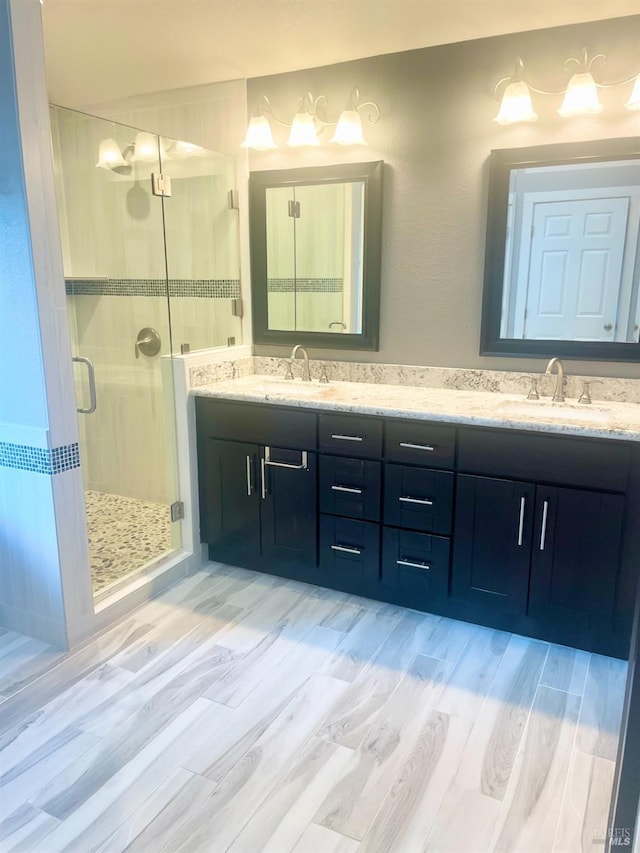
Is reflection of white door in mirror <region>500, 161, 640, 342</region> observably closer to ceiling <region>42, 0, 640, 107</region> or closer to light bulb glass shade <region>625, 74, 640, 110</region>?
light bulb glass shade <region>625, 74, 640, 110</region>

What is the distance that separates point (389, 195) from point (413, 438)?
1.20m

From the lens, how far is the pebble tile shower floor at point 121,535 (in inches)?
112

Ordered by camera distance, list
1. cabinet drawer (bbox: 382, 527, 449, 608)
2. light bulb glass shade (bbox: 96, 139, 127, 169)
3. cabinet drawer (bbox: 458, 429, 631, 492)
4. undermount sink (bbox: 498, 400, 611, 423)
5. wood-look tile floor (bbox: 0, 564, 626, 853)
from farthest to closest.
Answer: light bulb glass shade (bbox: 96, 139, 127, 169) → cabinet drawer (bbox: 382, 527, 449, 608) → undermount sink (bbox: 498, 400, 611, 423) → cabinet drawer (bbox: 458, 429, 631, 492) → wood-look tile floor (bbox: 0, 564, 626, 853)

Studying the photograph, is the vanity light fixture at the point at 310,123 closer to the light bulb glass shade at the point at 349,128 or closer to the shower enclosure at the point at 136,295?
the light bulb glass shade at the point at 349,128

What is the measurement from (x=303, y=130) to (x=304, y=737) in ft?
8.48

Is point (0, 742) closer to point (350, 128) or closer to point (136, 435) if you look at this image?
point (136, 435)

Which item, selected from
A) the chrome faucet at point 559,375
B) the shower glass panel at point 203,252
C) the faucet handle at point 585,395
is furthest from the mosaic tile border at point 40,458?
the faucet handle at point 585,395

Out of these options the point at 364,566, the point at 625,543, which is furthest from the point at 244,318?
the point at 625,543

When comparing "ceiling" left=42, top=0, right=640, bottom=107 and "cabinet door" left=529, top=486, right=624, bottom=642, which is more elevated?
"ceiling" left=42, top=0, right=640, bottom=107

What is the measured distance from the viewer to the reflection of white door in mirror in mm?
2416

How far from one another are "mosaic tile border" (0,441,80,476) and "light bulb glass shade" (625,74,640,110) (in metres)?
2.45

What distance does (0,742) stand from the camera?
1845 mm

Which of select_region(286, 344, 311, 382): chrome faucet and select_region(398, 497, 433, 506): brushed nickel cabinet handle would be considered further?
select_region(286, 344, 311, 382): chrome faucet

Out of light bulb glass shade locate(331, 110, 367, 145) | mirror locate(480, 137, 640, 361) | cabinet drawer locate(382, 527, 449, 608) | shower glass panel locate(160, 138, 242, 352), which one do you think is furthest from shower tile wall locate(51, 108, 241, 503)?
mirror locate(480, 137, 640, 361)
